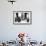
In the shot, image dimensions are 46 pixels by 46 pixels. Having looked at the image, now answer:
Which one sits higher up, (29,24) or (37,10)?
Answer: (37,10)

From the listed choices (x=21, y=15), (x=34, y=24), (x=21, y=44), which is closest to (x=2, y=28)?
(x=21, y=15)

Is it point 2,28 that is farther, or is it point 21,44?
point 2,28

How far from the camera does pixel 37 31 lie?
5.51 metres

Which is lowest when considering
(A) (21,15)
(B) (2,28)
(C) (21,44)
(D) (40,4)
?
(C) (21,44)

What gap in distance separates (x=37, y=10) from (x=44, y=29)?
2.72ft

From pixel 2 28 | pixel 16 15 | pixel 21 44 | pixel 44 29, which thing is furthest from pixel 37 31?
pixel 21 44

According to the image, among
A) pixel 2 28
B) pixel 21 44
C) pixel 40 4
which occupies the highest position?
pixel 40 4

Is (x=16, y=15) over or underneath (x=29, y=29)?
over

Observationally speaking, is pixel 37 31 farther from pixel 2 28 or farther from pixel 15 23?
pixel 2 28

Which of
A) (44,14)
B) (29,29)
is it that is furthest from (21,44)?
(44,14)

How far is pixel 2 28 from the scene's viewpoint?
5680 millimetres

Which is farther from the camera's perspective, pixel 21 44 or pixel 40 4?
pixel 40 4

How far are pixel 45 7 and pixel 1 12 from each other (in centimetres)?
185

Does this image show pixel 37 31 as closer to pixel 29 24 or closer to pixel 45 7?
pixel 29 24
